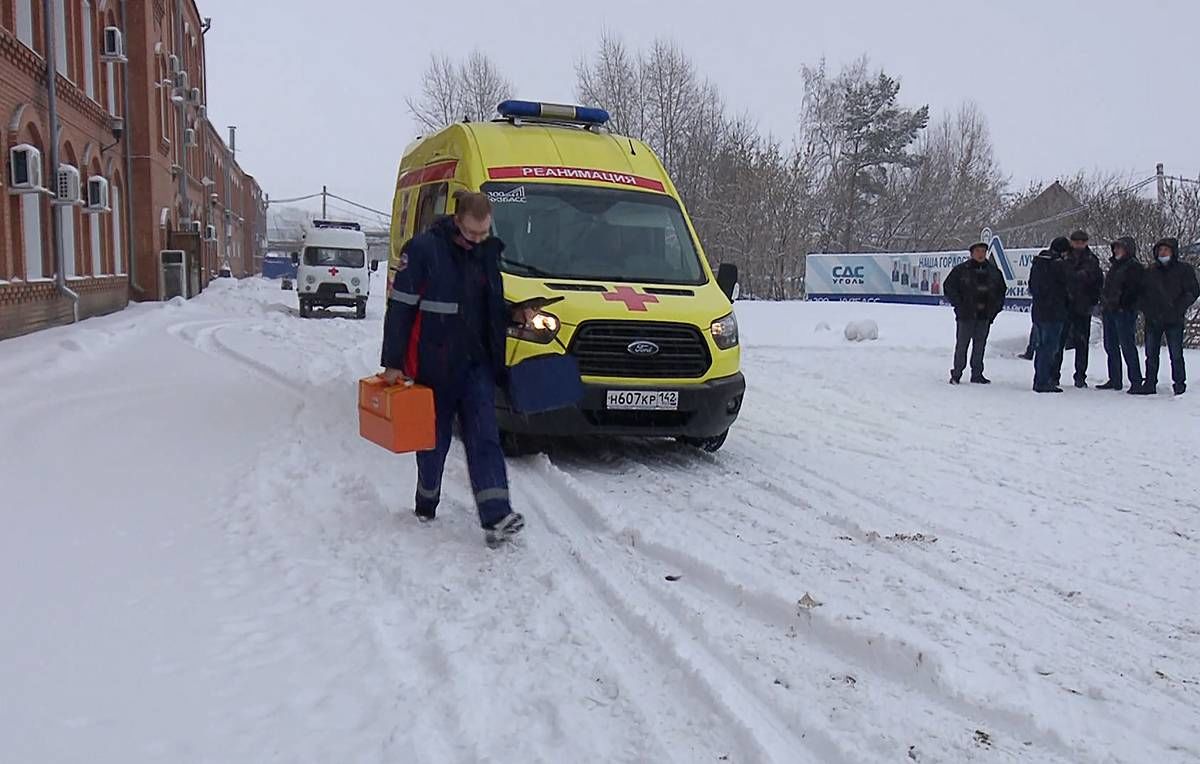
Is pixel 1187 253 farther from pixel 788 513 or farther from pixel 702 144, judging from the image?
pixel 702 144

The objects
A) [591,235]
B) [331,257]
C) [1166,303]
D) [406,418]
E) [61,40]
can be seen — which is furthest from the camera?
[331,257]

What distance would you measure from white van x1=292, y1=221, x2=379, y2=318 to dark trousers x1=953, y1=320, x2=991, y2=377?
18.5 metres

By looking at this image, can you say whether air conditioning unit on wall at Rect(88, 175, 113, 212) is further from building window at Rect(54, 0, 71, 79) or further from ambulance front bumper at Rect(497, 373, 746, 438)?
ambulance front bumper at Rect(497, 373, 746, 438)

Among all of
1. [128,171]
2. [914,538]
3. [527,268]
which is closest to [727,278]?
[527,268]

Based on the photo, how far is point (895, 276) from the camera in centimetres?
3073

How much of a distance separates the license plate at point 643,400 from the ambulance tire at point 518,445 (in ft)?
2.99

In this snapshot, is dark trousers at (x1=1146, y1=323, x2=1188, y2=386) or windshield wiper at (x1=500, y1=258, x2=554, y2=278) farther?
dark trousers at (x1=1146, y1=323, x2=1188, y2=386)

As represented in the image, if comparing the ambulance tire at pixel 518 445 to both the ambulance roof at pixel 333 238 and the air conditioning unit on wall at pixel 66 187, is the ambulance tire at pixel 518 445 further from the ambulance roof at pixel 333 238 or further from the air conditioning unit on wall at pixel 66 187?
the ambulance roof at pixel 333 238

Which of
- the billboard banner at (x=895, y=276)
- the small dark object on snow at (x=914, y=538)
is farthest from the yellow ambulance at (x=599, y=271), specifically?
the billboard banner at (x=895, y=276)

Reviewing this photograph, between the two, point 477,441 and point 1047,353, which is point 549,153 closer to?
point 477,441

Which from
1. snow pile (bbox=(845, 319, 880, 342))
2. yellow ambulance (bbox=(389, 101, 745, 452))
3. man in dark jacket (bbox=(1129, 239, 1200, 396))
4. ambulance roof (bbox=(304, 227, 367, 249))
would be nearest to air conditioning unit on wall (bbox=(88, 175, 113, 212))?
ambulance roof (bbox=(304, 227, 367, 249))

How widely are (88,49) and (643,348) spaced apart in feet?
66.7

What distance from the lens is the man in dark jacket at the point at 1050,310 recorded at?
11555mm

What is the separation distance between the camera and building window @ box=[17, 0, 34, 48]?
655 inches
